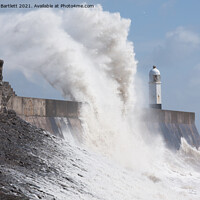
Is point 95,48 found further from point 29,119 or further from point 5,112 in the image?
point 5,112


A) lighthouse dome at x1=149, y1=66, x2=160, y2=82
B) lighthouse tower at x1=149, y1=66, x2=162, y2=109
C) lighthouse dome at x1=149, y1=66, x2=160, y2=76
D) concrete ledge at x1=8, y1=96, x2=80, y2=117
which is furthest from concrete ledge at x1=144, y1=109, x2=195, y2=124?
lighthouse dome at x1=149, y1=66, x2=160, y2=76

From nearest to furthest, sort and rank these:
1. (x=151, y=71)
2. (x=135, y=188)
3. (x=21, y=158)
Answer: (x=21, y=158), (x=135, y=188), (x=151, y=71)

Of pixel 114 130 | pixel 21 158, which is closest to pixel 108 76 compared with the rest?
pixel 114 130

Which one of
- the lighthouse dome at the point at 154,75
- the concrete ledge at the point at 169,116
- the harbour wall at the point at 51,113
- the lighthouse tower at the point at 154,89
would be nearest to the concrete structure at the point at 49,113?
the harbour wall at the point at 51,113

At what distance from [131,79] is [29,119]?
9.15 meters

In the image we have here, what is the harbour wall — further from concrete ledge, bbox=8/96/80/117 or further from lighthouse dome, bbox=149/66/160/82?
lighthouse dome, bbox=149/66/160/82

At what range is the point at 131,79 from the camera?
876 inches

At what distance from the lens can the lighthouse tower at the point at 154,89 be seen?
33906 millimetres

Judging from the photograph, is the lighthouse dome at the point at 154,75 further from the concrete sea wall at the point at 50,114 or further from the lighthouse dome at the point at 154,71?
Answer: the concrete sea wall at the point at 50,114

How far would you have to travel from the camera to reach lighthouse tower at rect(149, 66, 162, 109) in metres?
33.9

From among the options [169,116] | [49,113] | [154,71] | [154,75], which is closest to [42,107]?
[49,113]

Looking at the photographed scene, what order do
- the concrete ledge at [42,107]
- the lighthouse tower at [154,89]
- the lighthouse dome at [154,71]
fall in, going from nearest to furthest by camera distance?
1. the concrete ledge at [42,107]
2. the lighthouse tower at [154,89]
3. the lighthouse dome at [154,71]

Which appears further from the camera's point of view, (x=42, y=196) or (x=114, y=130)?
(x=114, y=130)

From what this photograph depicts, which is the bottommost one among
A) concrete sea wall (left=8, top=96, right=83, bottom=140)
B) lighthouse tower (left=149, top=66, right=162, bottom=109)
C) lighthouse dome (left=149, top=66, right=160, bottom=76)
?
concrete sea wall (left=8, top=96, right=83, bottom=140)
